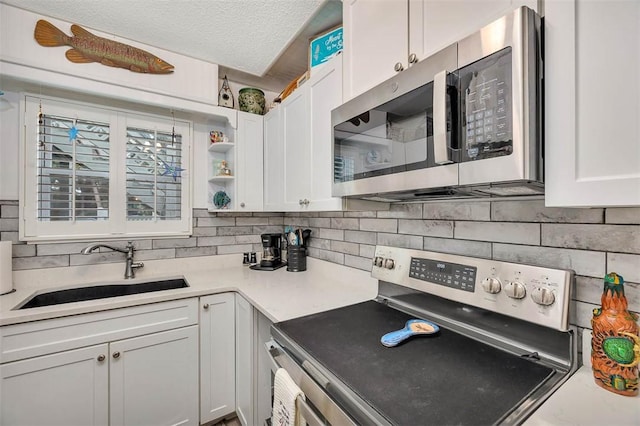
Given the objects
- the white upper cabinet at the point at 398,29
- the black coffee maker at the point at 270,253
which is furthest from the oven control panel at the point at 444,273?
the black coffee maker at the point at 270,253

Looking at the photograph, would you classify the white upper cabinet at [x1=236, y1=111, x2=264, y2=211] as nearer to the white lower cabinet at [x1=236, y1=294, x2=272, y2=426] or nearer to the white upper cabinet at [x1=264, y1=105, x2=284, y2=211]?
the white upper cabinet at [x1=264, y1=105, x2=284, y2=211]

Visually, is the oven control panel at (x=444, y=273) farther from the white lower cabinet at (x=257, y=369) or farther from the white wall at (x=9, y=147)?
the white wall at (x=9, y=147)

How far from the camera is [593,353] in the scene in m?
0.75

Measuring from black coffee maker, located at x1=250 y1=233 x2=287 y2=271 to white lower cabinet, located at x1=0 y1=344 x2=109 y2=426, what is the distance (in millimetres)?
1081

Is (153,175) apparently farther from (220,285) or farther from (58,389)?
(58,389)

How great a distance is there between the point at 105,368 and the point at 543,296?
1996 mm

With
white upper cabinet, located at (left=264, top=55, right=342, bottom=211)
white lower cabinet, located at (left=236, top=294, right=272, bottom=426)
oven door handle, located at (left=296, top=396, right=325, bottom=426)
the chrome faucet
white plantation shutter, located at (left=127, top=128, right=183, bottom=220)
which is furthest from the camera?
white plantation shutter, located at (left=127, top=128, right=183, bottom=220)

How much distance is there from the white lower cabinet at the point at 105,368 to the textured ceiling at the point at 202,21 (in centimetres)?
167

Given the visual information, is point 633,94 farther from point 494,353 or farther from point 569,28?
point 494,353

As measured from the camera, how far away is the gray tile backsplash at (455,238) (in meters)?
0.81

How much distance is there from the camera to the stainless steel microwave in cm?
65

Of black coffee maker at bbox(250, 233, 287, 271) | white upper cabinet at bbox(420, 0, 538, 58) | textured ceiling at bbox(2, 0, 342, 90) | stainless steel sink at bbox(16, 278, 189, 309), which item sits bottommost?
stainless steel sink at bbox(16, 278, 189, 309)

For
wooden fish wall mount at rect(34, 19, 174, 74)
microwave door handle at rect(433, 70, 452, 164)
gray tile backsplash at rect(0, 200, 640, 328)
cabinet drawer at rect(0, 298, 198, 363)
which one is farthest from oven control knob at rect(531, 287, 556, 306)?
wooden fish wall mount at rect(34, 19, 174, 74)

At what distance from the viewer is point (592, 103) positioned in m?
0.60
